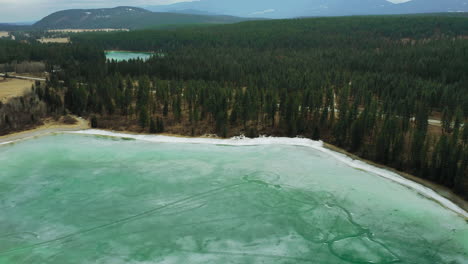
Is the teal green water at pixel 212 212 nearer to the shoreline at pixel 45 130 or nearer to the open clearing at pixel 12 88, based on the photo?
the shoreline at pixel 45 130

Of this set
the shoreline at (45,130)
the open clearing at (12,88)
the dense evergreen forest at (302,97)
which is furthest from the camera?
the open clearing at (12,88)

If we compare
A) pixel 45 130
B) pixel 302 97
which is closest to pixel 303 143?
pixel 302 97

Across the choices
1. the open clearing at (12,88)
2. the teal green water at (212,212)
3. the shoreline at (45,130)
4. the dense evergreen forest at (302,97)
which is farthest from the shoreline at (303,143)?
the open clearing at (12,88)

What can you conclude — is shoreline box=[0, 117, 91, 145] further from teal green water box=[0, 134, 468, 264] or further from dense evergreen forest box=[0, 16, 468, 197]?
teal green water box=[0, 134, 468, 264]

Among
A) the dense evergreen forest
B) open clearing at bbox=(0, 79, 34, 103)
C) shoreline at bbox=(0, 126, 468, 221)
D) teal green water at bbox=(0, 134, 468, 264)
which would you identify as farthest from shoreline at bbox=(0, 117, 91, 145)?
open clearing at bbox=(0, 79, 34, 103)

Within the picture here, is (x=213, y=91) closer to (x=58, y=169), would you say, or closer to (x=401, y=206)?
(x=58, y=169)

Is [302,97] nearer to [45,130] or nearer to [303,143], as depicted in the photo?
[303,143]

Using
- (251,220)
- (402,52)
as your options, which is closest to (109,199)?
(251,220)
